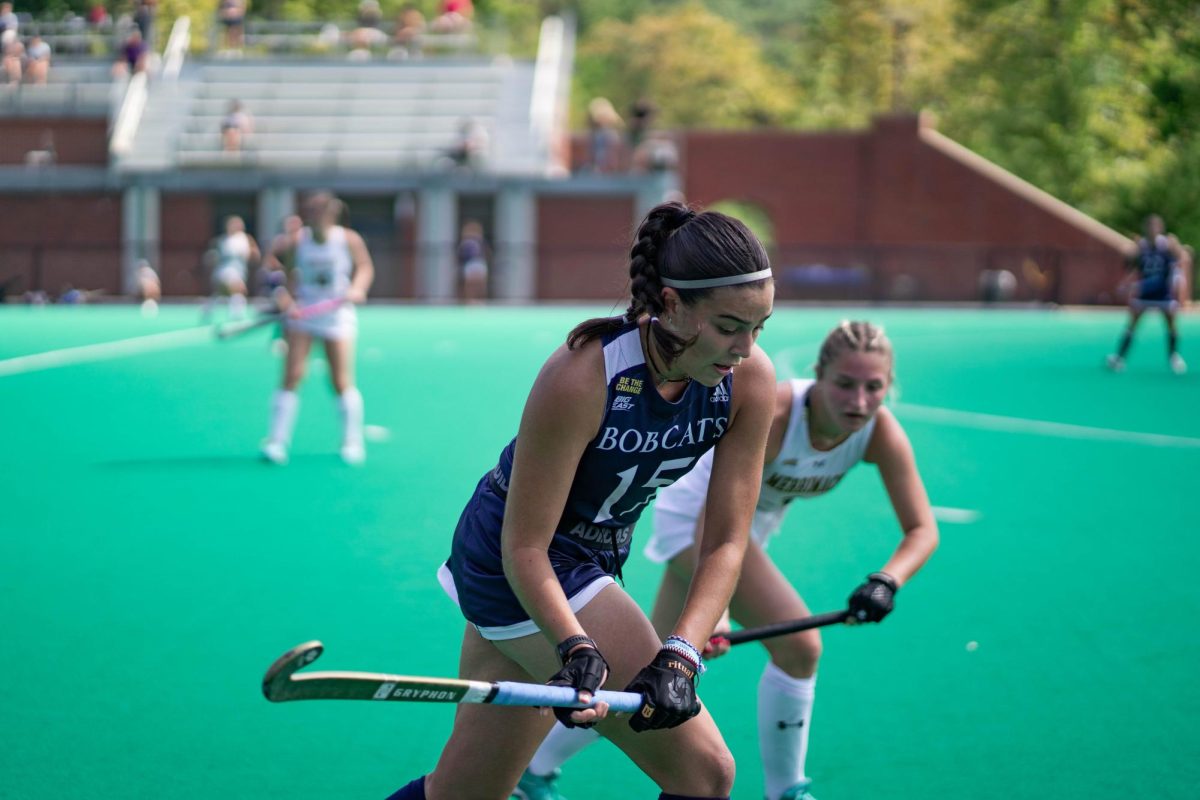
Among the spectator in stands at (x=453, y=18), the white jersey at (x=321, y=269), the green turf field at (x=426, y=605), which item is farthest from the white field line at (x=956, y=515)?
the spectator in stands at (x=453, y=18)

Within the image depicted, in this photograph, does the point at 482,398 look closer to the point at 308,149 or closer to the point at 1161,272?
the point at 1161,272

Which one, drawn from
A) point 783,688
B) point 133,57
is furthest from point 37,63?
point 783,688

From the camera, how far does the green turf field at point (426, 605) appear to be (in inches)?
194

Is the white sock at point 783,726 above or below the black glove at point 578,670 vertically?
below

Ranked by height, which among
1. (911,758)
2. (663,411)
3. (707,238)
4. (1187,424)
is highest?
(707,238)

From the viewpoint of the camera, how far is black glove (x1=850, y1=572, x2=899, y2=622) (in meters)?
4.26

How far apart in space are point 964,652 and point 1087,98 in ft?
153

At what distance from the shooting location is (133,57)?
42.5 meters

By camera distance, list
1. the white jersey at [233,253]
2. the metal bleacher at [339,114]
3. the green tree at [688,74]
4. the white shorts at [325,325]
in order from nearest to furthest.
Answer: the white shorts at [325,325], the white jersey at [233,253], the metal bleacher at [339,114], the green tree at [688,74]

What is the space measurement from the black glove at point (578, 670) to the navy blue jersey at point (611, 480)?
0.69 feet

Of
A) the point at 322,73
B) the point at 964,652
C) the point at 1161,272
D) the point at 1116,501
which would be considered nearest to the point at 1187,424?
the point at 1116,501

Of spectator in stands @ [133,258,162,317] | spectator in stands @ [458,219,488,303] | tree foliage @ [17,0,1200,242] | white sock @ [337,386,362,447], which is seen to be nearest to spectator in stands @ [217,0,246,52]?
spectator in stands @ [133,258,162,317]

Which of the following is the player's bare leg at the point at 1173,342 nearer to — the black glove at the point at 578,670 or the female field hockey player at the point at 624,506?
the female field hockey player at the point at 624,506

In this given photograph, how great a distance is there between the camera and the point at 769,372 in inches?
131
